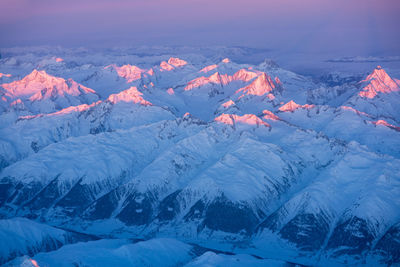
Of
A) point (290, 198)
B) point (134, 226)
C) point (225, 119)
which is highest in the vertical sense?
point (225, 119)

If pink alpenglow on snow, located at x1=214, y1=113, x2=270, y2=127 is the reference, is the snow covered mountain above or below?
below

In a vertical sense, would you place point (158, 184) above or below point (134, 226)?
above

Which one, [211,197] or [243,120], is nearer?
[211,197]

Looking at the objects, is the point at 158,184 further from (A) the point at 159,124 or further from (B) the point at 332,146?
(B) the point at 332,146

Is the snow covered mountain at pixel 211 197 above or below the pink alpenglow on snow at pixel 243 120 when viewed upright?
below

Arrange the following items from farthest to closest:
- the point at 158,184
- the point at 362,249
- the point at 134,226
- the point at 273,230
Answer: the point at 158,184, the point at 134,226, the point at 273,230, the point at 362,249

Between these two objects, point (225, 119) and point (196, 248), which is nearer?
point (196, 248)

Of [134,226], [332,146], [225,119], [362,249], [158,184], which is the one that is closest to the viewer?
[362,249]

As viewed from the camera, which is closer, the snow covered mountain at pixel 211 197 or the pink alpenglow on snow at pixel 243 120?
the snow covered mountain at pixel 211 197

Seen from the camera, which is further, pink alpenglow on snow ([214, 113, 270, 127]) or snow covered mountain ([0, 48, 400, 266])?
pink alpenglow on snow ([214, 113, 270, 127])

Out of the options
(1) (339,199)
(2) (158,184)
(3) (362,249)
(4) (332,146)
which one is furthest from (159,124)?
(3) (362,249)

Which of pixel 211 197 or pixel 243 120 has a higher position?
pixel 243 120
